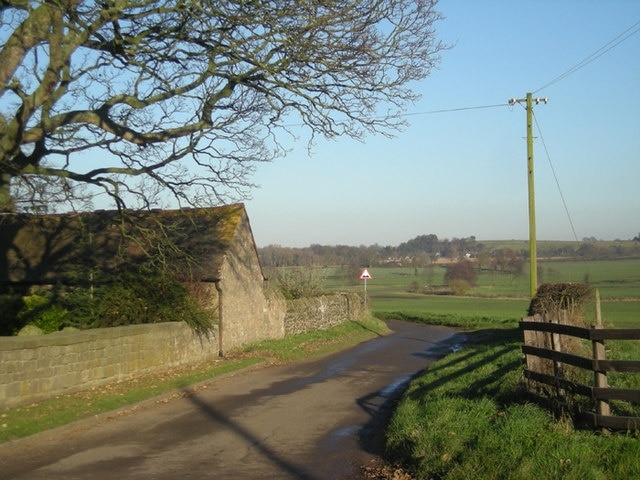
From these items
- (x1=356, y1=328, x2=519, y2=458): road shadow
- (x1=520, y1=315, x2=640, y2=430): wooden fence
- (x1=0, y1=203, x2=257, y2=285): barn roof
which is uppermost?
(x1=0, y1=203, x2=257, y2=285): barn roof

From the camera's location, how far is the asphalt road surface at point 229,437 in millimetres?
9039

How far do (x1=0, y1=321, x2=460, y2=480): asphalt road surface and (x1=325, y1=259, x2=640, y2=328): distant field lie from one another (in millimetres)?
24115

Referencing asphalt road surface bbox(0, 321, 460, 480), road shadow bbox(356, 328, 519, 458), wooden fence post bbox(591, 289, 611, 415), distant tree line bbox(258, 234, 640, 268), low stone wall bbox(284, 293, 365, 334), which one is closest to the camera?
wooden fence post bbox(591, 289, 611, 415)

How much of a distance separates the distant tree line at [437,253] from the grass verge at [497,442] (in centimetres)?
3035

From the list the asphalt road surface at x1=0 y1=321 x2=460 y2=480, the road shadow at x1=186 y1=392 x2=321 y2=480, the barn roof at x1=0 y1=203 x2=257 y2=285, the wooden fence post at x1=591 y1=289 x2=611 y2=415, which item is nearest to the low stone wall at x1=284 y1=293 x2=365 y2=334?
the barn roof at x1=0 y1=203 x2=257 y2=285

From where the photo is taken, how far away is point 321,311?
36969 mm

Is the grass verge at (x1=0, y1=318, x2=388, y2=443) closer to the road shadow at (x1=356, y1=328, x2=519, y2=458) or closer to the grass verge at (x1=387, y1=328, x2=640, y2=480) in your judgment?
the road shadow at (x1=356, y1=328, x2=519, y2=458)

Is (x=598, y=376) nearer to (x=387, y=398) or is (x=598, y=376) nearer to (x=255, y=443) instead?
(x=255, y=443)

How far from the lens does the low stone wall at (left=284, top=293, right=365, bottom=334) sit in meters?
32.8

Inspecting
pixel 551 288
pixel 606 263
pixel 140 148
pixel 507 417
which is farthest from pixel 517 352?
pixel 606 263

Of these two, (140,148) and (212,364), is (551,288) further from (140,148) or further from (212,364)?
(140,148)

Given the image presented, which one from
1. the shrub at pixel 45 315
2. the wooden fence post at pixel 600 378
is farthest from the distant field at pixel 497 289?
the wooden fence post at pixel 600 378

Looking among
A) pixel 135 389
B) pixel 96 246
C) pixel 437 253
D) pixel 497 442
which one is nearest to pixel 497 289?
pixel 437 253

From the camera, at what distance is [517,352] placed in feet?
57.6
